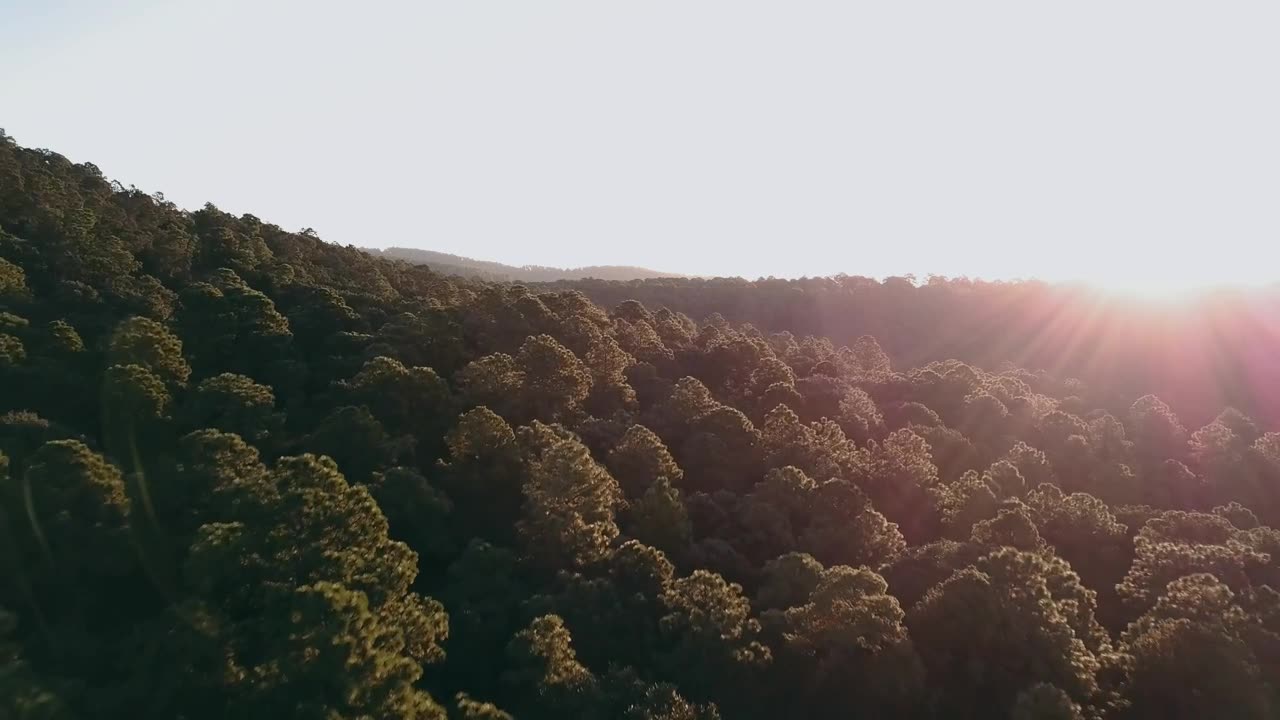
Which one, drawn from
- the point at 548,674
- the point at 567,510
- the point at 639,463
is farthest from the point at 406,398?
the point at 548,674

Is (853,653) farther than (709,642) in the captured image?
Yes

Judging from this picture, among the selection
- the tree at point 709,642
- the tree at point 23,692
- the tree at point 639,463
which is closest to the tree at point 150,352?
the tree at point 23,692

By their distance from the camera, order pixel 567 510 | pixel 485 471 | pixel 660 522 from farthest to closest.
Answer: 1. pixel 485 471
2. pixel 660 522
3. pixel 567 510

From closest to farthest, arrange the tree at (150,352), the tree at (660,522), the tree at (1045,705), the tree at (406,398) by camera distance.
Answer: the tree at (1045,705)
the tree at (660,522)
the tree at (150,352)
the tree at (406,398)

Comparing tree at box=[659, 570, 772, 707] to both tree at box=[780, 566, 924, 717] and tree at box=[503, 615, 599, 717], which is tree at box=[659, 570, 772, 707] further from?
tree at box=[503, 615, 599, 717]

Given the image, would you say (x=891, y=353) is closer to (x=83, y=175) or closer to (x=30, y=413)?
(x=83, y=175)

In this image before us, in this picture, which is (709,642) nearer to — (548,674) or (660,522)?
(548,674)

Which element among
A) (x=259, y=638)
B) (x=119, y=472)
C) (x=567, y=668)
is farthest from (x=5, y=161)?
(x=567, y=668)

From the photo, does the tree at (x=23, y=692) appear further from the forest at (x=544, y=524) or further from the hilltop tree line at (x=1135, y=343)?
the hilltop tree line at (x=1135, y=343)
